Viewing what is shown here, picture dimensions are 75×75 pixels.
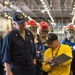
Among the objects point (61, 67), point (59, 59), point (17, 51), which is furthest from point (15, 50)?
point (61, 67)

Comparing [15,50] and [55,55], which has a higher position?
[15,50]

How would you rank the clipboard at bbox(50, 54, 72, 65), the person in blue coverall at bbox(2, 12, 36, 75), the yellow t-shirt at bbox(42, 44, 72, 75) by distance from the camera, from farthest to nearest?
the yellow t-shirt at bbox(42, 44, 72, 75) < the clipboard at bbox(50, 54, 72, 65) < the person in blue coverall at bbox(2, 12, 36, 75)

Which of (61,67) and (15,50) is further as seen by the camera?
(61,67)

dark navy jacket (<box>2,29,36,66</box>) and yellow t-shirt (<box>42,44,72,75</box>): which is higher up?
dark navy jacket (<box>2,29,36,66</box>)

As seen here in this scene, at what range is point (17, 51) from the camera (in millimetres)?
3227

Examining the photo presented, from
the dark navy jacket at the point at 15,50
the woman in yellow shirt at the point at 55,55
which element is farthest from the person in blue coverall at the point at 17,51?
the woman in yellow shirt at the point at 55,55

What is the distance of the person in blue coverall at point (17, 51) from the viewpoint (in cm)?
321

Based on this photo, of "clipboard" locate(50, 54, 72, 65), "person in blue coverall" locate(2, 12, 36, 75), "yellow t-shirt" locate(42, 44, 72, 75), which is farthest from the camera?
"yellow t-shirt" locate(42, 44, 72, 75)

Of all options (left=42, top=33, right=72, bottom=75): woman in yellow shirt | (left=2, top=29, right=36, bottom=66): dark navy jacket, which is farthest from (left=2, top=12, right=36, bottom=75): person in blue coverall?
(left=42, top=33, right=72, bottom=75): woman in yellow shirt

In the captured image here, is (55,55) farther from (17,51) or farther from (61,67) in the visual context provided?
(17,51)

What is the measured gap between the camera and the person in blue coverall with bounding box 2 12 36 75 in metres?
3.21

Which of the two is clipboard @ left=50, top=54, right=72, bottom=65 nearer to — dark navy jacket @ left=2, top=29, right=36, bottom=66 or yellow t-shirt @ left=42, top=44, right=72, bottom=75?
yellow t-shirt @ left=42, top=44, right=72, bottom=75

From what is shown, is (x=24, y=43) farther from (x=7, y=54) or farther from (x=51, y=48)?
(x=51, y=48)

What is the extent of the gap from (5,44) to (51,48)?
0.79 meters
